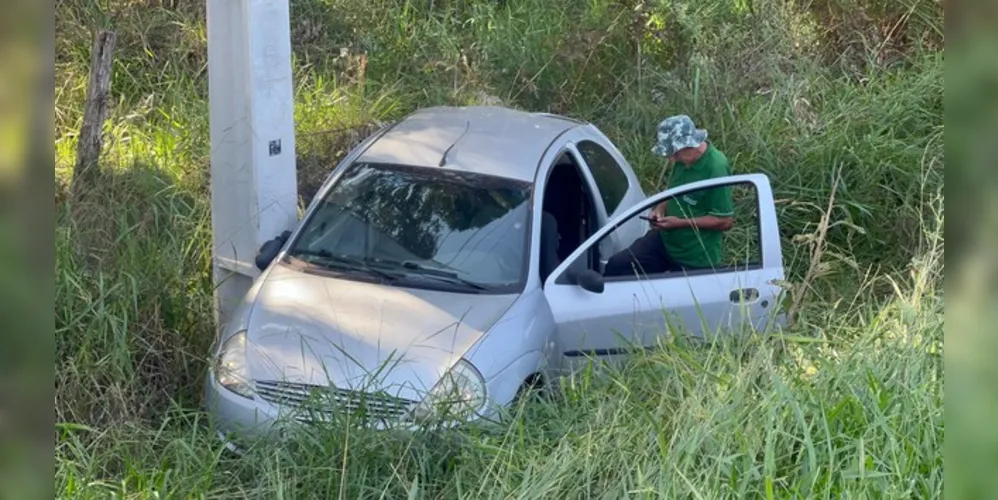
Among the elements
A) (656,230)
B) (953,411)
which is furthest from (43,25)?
(656,230)

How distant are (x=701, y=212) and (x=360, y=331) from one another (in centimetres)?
202

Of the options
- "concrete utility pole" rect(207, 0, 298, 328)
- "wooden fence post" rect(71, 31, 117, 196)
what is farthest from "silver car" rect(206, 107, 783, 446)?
"wooden fence post" rect(71, 31, 117, 196)

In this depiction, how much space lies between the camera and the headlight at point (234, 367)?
4.44 m

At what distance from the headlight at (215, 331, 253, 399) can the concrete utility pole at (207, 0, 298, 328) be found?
98cm

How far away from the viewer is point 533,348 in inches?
187

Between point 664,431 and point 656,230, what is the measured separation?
7.30 feet

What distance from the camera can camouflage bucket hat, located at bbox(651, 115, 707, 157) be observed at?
570cm

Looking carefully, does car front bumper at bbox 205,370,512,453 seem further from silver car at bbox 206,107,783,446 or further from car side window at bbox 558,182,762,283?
car side window at bbox 558,182,762,283

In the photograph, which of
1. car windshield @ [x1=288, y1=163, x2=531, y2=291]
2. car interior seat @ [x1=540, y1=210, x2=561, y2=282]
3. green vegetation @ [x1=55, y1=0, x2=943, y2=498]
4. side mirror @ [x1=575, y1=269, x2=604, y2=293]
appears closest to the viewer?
green vegetation @ [x1=55, y1=0, x2=943, y2=498]

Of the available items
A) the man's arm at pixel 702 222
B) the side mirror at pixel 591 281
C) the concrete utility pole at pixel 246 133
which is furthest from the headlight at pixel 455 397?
the concrete utility pole at pixel 246 133

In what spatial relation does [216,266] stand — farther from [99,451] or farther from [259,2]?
[99,451]

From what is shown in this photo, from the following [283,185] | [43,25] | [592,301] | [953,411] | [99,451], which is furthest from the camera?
[283,185]

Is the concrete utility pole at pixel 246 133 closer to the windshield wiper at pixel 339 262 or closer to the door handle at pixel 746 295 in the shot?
the windshield wiper at pixel 339 262

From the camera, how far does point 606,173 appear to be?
633cm
